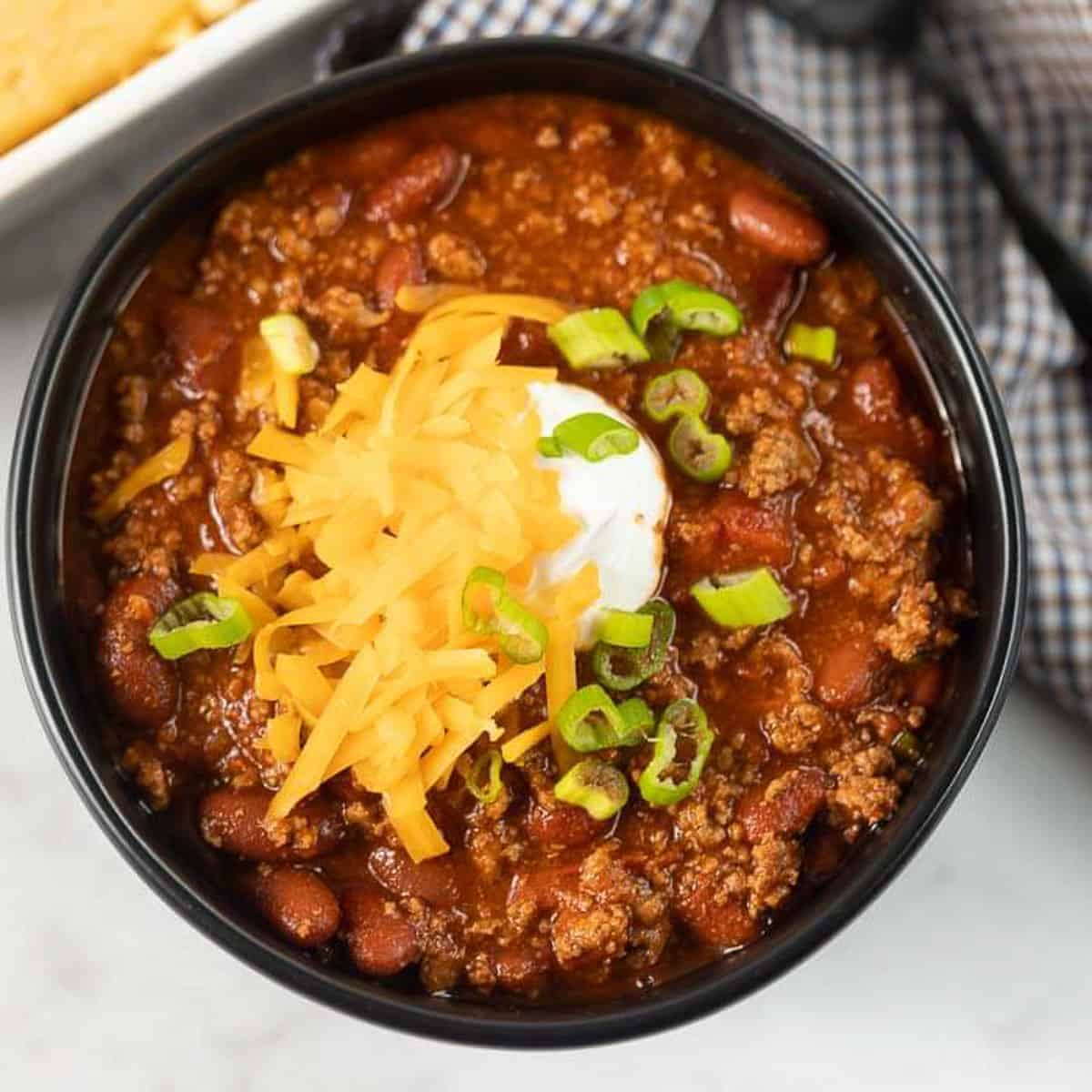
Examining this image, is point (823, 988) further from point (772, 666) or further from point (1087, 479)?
point (1087, 479)

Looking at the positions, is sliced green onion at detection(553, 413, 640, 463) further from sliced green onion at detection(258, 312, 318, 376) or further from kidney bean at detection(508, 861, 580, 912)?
kidney bean at detection(508, 861, 580, 912)

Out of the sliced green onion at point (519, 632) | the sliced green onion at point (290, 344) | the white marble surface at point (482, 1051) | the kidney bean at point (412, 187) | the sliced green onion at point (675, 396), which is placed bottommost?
the white marble surface at point (482, 1051)

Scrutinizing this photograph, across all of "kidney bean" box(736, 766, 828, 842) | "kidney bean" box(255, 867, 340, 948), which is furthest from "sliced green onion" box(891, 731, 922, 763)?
"kidney bean" box(255, 867, 340, 948)

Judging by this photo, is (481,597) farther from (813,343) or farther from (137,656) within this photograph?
(813,343)

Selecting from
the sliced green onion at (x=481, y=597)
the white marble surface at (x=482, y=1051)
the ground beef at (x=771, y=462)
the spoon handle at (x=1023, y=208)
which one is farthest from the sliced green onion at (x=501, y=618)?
the spoon handle at (x=1023, y=208)

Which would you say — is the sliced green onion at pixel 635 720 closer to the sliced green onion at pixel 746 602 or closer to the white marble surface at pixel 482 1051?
the sliced green onion at pixel 746 602
